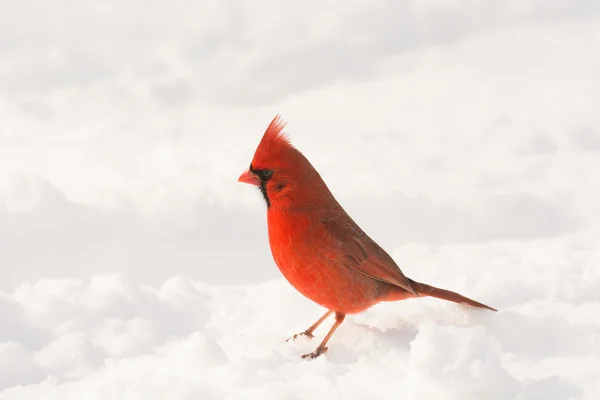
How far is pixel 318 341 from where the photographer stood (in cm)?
354

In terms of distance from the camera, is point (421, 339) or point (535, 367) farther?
point (535, 367)

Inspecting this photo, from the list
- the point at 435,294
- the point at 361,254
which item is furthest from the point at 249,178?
the point at 435,294

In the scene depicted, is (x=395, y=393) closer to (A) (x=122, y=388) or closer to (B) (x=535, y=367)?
(B) (x=535, y=367)

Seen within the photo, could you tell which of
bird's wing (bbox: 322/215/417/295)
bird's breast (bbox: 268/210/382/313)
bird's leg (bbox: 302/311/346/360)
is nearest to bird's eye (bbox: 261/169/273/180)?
bird's breast (bbox: 268/210/382/313)

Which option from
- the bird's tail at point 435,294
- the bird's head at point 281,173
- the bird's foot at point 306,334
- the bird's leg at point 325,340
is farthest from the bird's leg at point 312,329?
the bird's head at point 281,173

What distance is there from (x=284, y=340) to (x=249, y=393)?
717 mm

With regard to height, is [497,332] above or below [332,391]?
above

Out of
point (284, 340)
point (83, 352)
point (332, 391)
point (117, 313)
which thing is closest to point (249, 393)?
point (332, 391)

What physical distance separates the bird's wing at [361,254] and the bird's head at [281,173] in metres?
0.15

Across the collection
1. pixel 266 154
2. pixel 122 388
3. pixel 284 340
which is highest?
pixel 266 154

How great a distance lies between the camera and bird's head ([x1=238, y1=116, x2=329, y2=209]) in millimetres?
3400

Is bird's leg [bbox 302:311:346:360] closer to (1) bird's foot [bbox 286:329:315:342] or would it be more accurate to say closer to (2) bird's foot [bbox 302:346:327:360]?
(2) bird's foot [bbox 302:346:327:360]

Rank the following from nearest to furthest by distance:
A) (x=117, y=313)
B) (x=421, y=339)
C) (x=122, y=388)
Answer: (x=421, y=339)
(x=122, y=388)
(x=117, y=313)

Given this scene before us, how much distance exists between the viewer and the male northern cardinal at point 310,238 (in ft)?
11.0
